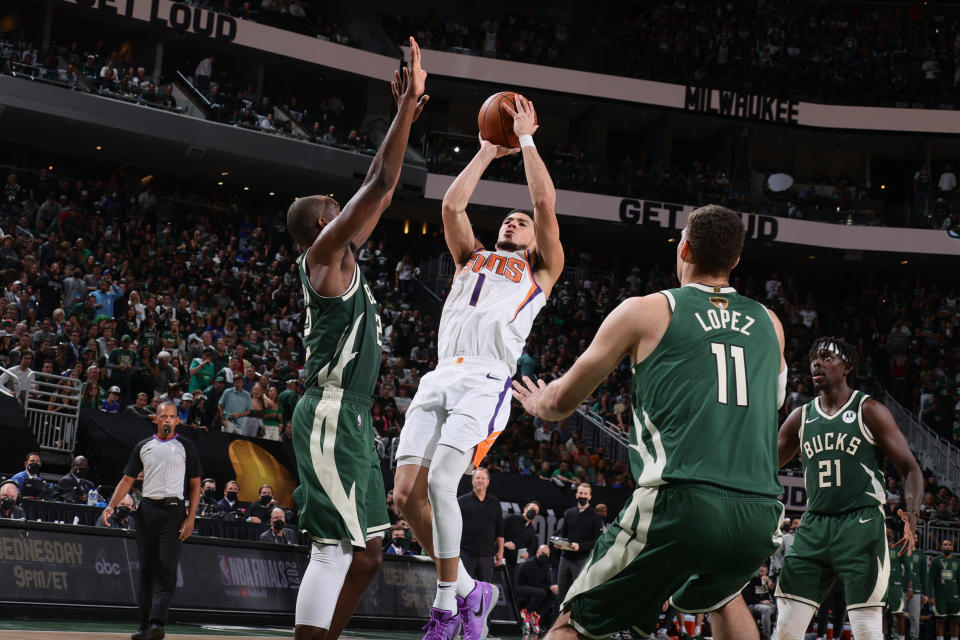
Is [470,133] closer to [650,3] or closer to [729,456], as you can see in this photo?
[650,3]

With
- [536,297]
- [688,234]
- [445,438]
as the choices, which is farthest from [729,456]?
[536,297]

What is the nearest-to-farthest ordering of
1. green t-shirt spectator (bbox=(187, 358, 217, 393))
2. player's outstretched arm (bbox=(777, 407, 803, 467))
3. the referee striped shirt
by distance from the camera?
1. player's outstretched arm (bbox=(777, 407, 803, 467))
2. the referee striped shirt
3. green t-shirt spectator (bbox=(187, 358, 217, 393))

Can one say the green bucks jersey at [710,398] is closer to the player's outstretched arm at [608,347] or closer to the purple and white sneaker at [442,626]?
the player's outstretched arm at [608,347]

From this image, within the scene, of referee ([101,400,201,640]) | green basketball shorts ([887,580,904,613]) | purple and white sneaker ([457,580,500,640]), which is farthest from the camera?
referee ([101,400,201,640])

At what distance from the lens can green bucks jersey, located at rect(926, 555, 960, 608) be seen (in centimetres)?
2100

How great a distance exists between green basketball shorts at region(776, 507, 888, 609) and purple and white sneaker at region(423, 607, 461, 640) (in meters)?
2.75

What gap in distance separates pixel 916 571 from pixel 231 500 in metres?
13.5

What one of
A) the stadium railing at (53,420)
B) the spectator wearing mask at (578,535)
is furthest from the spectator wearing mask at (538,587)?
the stadium railing at (53,420)

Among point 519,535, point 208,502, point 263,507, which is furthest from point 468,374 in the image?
point 208,502

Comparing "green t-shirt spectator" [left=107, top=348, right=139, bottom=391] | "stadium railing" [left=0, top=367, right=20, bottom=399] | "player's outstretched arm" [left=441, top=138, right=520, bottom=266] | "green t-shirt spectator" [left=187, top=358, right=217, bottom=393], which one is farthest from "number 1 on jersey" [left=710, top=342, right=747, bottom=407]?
"green t-shirt spectator" [left=187, top=358, right=217, bottom=393]

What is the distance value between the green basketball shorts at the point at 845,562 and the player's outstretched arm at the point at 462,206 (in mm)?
3205

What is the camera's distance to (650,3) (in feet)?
127

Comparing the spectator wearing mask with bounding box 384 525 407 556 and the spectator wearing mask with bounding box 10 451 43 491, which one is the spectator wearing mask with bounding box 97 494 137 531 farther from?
the spectator wearing mask with bounding box 384 525 407 556

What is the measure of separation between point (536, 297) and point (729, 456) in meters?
3.06
